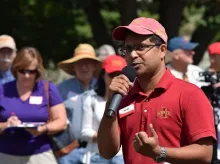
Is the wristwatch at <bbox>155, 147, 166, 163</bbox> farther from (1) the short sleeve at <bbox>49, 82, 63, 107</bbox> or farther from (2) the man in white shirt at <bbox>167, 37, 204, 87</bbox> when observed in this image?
(2) the man in white shirt at <bbox>167, 37, 204, 87</bbox>

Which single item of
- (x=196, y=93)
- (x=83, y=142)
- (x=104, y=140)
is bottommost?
(x=83, y=142)

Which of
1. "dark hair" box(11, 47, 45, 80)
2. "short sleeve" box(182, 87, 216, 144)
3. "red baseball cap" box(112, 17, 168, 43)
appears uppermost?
"red baseball cap" box(112, 17, 168, 43)

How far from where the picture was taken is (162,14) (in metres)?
12.4

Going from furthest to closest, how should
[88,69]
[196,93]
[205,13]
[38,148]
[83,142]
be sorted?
[205,13]
[88,69]
[83,142]
[38,148]
[196,93]

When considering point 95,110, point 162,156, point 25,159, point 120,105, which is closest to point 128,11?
point 95,110

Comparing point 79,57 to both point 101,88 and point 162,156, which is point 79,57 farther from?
point 162,156

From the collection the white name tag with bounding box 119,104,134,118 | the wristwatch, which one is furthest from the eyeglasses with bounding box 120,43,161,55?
the wristwatch

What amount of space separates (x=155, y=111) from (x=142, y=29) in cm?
45

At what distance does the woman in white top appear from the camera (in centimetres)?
704

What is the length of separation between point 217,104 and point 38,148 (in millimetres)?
1758

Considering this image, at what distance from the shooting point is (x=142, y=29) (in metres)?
3.89

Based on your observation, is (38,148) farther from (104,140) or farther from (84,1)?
(84,1)

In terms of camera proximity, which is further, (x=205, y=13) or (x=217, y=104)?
(x=205, y=13)

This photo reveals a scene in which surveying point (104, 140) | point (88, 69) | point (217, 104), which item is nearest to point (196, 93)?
point (104, 140)
